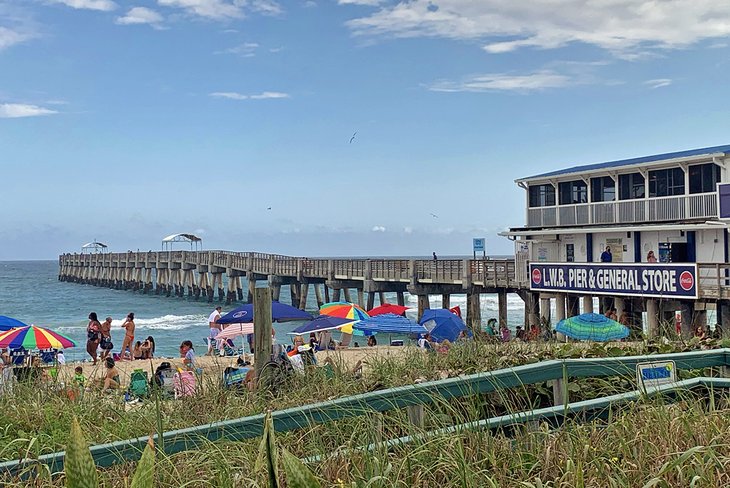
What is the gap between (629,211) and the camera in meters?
25.7

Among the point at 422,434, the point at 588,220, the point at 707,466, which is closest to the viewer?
the point at 707,466

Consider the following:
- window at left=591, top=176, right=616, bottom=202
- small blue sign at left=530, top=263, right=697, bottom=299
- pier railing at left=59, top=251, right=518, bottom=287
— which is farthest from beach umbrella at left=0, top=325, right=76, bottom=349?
window at left=591, top=176, right=616, bottom=202

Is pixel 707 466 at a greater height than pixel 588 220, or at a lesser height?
lesser

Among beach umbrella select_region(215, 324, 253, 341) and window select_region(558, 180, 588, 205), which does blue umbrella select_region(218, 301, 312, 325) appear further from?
window select_region(558, 180, 588, 205)

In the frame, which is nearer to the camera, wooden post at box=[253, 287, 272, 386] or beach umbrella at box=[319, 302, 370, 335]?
wooden post at box=[253, 287, 272, 386]

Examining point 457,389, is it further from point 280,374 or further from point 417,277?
point 417,277

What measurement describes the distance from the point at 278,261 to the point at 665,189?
30.6 meters

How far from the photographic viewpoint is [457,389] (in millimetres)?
4199

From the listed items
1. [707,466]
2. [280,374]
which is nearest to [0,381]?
[280,374]

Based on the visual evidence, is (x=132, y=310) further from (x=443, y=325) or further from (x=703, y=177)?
(x=443, y=325)

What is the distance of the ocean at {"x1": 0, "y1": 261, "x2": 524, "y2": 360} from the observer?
4097 cm

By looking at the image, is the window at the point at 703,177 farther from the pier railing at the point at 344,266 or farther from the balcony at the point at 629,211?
the pier railing at the point at 344,266

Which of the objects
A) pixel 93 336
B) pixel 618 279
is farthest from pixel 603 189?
pixel 93 336

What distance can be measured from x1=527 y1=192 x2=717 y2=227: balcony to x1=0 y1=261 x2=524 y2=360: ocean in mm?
11689
